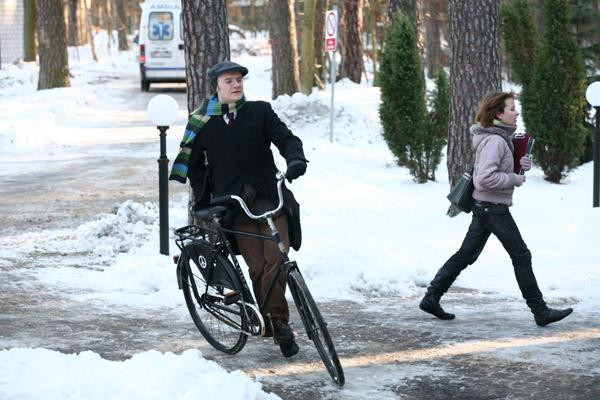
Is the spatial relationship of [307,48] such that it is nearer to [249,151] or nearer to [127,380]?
[249,151]

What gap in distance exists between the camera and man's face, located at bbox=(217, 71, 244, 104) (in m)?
6.21

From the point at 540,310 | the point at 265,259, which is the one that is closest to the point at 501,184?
the point at 540,310

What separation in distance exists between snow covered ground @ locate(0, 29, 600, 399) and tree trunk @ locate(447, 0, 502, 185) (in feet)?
2.85

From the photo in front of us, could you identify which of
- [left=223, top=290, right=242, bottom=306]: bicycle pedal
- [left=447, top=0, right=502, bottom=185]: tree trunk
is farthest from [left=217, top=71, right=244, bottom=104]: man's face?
[left=447, top=0, right=502, bottom=185]: tree trunk

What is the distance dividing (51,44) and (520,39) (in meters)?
14.4

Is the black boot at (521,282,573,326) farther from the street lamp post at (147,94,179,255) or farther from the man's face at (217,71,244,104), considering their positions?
the street lamp post at (147,94,179,255)

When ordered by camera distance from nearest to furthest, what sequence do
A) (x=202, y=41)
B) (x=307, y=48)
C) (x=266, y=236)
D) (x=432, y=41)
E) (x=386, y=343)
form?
1. (x=266, y=236)
2. (x=386, y=343)
3. (x=202, y=41)
4. (x=307, y=48)
5. (x=432, y=41)

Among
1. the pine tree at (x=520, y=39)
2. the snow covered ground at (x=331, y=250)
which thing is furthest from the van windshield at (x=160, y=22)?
the pine tree at (x=520, y=39)

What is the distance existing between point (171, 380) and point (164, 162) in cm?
420

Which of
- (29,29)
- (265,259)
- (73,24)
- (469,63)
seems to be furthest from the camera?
(73,24)

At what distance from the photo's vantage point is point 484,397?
215 inches

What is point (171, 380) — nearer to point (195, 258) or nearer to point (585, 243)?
point (195, 258)

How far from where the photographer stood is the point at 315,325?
18.6 feet

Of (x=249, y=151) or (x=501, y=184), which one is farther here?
(x=501, y=184)
